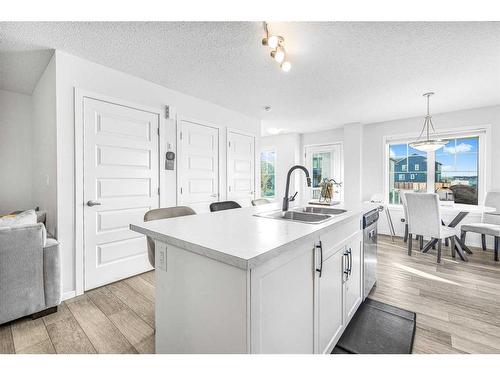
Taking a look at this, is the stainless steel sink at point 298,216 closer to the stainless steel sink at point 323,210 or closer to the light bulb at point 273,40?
the stainless steel sink at point 323,210

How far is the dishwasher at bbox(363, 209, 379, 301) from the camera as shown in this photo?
78.7 inches

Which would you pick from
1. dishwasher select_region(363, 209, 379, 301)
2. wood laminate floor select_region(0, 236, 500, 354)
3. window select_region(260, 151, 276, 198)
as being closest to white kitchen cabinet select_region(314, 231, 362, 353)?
dishwasher select_region(363, 209, 379, 301)

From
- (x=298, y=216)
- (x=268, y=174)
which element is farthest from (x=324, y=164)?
(x=298, y=216)

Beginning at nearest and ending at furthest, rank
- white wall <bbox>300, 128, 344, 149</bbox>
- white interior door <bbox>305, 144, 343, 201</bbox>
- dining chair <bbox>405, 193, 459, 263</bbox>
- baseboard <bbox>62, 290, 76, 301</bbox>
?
baseboard <bbox>62, 290, 76, 301</bbox>, dining chair <bbox>405, 193, 459, 263</bbox>, white wall <bbox>300, 128, 344, 149</bbox>, white interior door <bbox>305, 144, 343, 201</bbox>

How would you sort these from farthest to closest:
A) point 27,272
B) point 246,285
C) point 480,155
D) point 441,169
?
point 441,169, point 480,155, point 27,272, point 246,285

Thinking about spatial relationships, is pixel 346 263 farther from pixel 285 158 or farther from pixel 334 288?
pixel 285 158

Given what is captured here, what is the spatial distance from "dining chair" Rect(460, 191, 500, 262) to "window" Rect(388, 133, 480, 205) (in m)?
0.42

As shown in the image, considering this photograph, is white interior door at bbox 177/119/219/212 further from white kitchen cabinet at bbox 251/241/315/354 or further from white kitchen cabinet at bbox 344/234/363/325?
white kitchen cabinet at bbox 251/241/315/354

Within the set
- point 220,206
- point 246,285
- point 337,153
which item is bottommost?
point 246,285

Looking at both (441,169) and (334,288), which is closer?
(334,288)

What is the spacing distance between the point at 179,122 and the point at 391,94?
3.01 m

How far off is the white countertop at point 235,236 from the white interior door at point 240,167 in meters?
2.58

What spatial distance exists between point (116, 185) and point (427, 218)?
4080mm

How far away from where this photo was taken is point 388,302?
7.04ft
